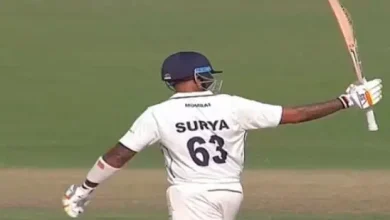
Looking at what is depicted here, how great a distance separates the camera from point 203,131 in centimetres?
586

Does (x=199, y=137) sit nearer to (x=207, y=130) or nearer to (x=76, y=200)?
(x=207, y=130)

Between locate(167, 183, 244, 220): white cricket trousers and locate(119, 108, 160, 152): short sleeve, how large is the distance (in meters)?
0.29

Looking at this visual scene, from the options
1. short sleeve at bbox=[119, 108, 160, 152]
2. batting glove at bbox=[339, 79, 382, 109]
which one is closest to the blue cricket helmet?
short sleeve at bbox=[119, 108, 160, 152]

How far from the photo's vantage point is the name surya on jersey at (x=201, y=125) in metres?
5.86

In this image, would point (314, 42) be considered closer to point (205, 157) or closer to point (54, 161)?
point (54, 161)

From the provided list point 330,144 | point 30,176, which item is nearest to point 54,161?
point 30,176

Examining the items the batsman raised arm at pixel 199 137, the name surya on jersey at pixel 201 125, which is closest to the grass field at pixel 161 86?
the batsman raised arm at pixel 199 137

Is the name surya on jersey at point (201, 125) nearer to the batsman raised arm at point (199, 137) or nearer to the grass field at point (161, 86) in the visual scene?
the batsman raised arm at point (199, 137)

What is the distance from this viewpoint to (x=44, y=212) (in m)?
11.8

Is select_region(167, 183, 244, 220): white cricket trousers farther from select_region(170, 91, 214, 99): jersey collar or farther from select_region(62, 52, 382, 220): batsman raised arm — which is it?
select_region(170, 91, 214, 99): jersey collar

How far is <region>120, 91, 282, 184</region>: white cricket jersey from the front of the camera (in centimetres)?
587

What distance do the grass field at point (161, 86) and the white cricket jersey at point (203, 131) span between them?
21.2 ft

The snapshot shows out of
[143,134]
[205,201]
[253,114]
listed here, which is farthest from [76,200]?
[253,114]

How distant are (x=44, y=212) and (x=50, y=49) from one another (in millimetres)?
14935
